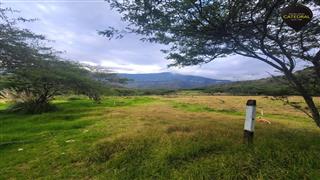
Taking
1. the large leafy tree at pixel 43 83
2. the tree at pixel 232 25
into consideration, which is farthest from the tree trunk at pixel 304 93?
the large leafy tree at pixel 43 83

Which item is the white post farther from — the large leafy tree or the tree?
the large leafy tree

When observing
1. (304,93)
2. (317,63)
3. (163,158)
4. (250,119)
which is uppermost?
(317,63)

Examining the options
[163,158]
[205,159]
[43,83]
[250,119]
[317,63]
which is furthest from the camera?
[43,83]

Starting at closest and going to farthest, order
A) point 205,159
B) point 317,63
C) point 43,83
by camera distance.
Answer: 1. point 205,159
2. point 317,63
3. point 43,83

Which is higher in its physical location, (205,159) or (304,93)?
(304,93)

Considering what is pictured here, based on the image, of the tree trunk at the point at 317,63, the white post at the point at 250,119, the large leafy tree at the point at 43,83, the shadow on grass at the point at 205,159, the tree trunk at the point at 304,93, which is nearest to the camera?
the shadow on grass at the point at 205,159

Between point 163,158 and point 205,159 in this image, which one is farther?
point 163,158

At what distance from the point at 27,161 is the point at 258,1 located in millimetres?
7160

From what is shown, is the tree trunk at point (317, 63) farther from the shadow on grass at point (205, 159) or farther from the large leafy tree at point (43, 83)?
the large leafy tree at point (43, 83)

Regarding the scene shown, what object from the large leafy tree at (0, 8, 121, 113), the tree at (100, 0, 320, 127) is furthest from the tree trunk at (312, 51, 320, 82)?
the large leafy tree at (0, 8, 121, 113)

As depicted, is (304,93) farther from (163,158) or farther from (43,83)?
(43,83)

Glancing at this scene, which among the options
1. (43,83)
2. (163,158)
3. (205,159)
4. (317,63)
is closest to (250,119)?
(205,159)

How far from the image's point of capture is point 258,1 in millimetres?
8344

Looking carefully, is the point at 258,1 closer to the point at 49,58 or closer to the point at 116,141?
the point at 116,141
